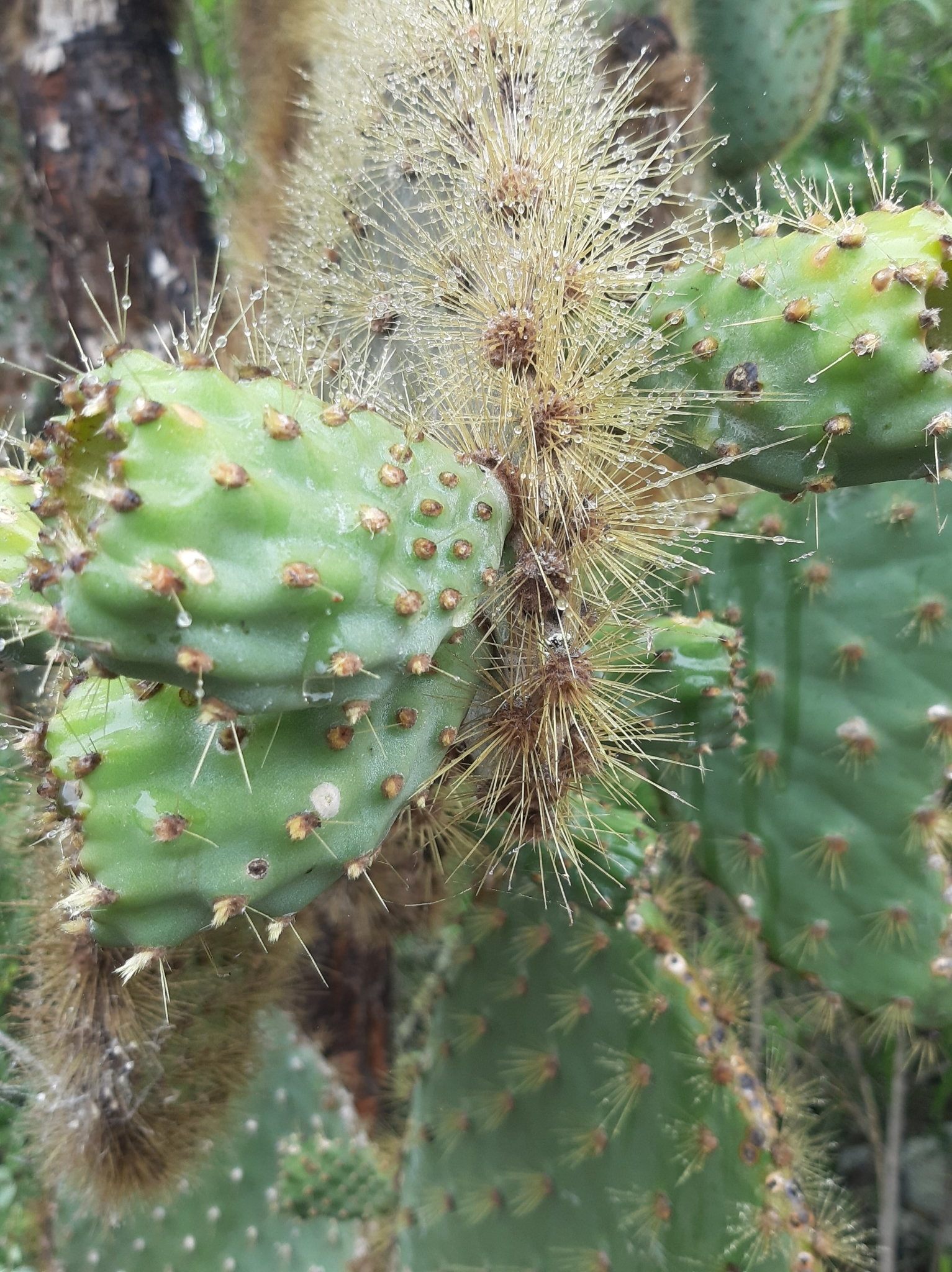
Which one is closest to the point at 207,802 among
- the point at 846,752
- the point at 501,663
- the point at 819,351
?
the point at 501,663

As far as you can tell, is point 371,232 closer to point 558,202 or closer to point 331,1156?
point 558,202

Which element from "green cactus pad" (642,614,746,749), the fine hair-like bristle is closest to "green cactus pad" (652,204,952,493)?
"green cactus pad" (642,614,746,749)

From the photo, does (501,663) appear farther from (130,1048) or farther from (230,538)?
(130,1048)

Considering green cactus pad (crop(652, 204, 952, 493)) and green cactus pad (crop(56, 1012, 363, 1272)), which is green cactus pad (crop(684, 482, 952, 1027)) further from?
green cactus pad (crop(56, 1012, 363, 1272))

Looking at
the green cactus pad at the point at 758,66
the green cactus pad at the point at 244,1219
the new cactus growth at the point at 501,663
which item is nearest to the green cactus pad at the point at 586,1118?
the new cactus growth at the point at 501,663

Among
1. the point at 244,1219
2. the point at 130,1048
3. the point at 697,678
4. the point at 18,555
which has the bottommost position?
the point at 244,1219

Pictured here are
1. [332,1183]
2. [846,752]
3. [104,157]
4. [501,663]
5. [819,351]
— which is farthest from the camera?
[104,157]

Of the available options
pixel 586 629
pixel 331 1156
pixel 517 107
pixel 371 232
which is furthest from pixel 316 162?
pixel 331 1156
